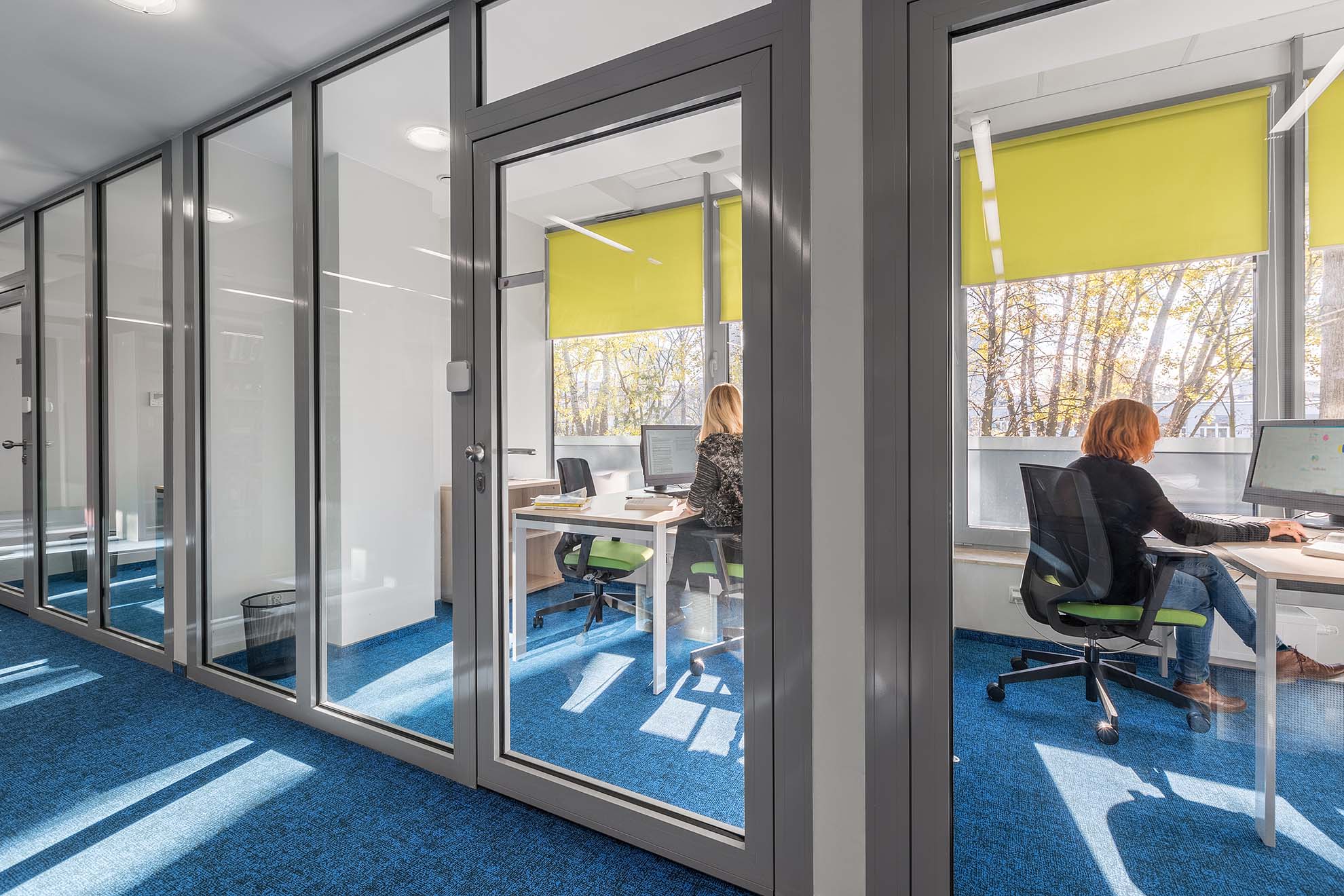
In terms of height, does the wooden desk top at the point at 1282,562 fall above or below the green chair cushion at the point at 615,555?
above

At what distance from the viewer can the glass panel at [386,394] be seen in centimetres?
233

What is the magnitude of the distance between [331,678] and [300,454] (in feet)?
2.99

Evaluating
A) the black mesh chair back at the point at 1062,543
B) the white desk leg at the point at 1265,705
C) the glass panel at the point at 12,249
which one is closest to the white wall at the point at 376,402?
the black mesh chair back at the point at 1062,543

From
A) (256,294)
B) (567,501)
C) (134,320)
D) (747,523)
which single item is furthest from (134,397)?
(747,523)

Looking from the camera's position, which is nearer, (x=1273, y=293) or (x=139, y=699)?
(x=1273, y=293)

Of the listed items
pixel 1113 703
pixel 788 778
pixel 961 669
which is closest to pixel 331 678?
pixel 788 778

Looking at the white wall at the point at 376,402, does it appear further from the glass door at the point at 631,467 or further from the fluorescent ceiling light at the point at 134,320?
the fluorescent ceiling light at the point at 134,320

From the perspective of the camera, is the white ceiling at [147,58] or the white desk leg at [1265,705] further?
the white ceiling at [147,58]

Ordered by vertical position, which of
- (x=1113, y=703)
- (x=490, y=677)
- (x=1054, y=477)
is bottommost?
(x=490, y=677)

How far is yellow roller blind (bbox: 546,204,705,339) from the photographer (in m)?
1.77

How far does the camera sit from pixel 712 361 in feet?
5.63

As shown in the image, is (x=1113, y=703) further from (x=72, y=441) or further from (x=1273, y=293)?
(x=72, y=441)

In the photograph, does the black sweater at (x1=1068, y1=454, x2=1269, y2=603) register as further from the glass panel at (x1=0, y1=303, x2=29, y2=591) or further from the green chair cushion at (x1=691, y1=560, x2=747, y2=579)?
the glass panel at (x1=0, y1=303, x2=29, y2=591)

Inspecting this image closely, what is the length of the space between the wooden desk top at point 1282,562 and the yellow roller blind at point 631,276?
124cm
